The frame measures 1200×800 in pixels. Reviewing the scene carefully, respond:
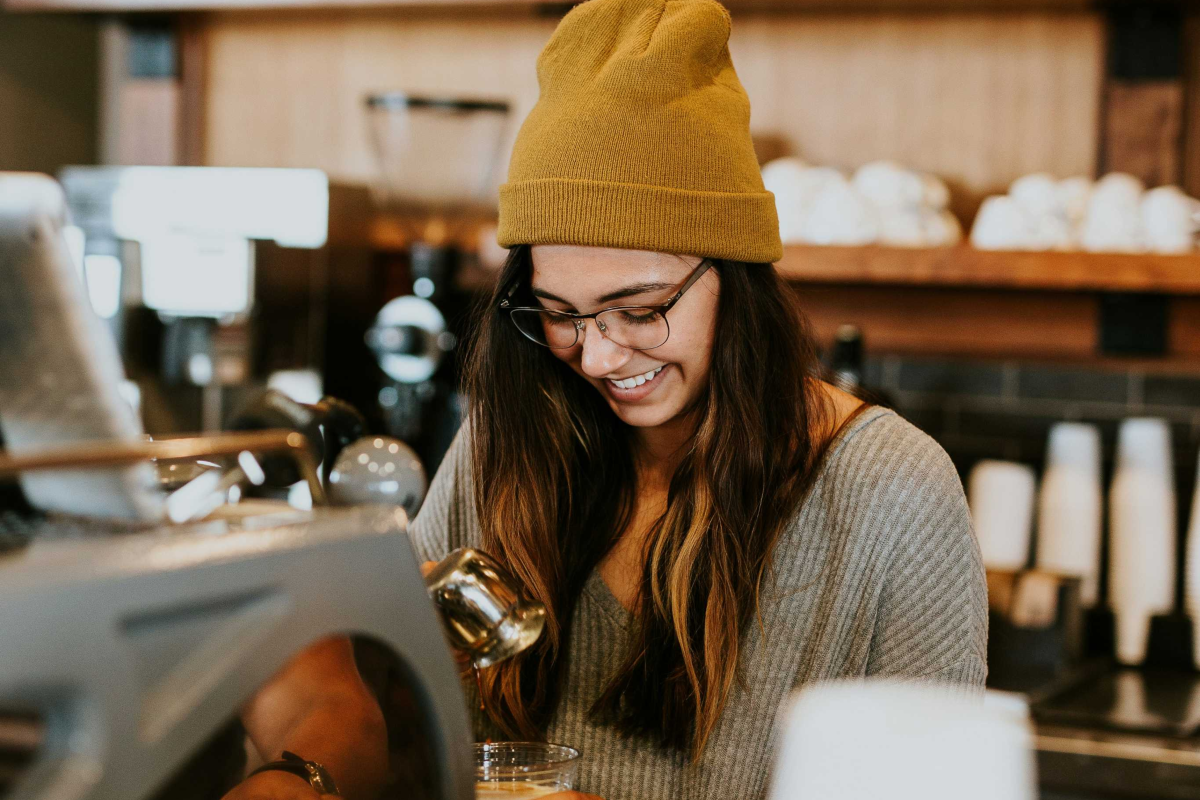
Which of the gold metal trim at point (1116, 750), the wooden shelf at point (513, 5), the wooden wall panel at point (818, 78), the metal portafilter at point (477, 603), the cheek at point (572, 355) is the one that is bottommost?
the gold metal trim at point (1116, 750)

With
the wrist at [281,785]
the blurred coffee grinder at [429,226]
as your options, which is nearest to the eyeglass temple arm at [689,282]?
the wrist at [281,785]

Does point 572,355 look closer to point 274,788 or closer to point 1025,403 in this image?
point 274,788

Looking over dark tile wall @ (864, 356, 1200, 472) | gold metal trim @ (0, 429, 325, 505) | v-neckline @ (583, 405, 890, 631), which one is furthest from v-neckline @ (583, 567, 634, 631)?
dark tile wall @ (864, 356, 1200, 472)

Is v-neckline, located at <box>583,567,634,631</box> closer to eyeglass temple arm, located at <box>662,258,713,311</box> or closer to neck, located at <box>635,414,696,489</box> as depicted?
neck, located at <box>635,414,696,489</box>

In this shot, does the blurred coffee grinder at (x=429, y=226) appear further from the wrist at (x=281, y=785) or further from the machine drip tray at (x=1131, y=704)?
the wrist at (x=281, y=785)

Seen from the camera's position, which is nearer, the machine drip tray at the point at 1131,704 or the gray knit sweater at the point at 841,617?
the gray knit sweater at the point at 841,617

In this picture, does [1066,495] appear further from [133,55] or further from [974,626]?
[133,55]

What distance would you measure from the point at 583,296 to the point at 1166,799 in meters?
1.29

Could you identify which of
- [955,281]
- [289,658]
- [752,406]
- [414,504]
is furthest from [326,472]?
[955,281]

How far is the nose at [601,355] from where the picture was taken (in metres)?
1.09

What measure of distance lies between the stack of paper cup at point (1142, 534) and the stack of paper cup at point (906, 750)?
181cm

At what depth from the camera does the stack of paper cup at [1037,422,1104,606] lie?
2104 mm

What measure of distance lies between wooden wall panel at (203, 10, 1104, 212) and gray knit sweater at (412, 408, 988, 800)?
1.31 m

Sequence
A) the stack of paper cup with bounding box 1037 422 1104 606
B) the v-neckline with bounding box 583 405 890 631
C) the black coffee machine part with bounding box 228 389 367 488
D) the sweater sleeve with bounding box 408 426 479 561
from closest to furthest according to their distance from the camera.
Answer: the black coffee machine part with bounding box 228 389 367 488, the v-neckline with bounding box 583 405 890 631, the sweater sleeve with bounding box 408 426 479 561, the stack of paper cup with bounding box 1037 422 1104 606
